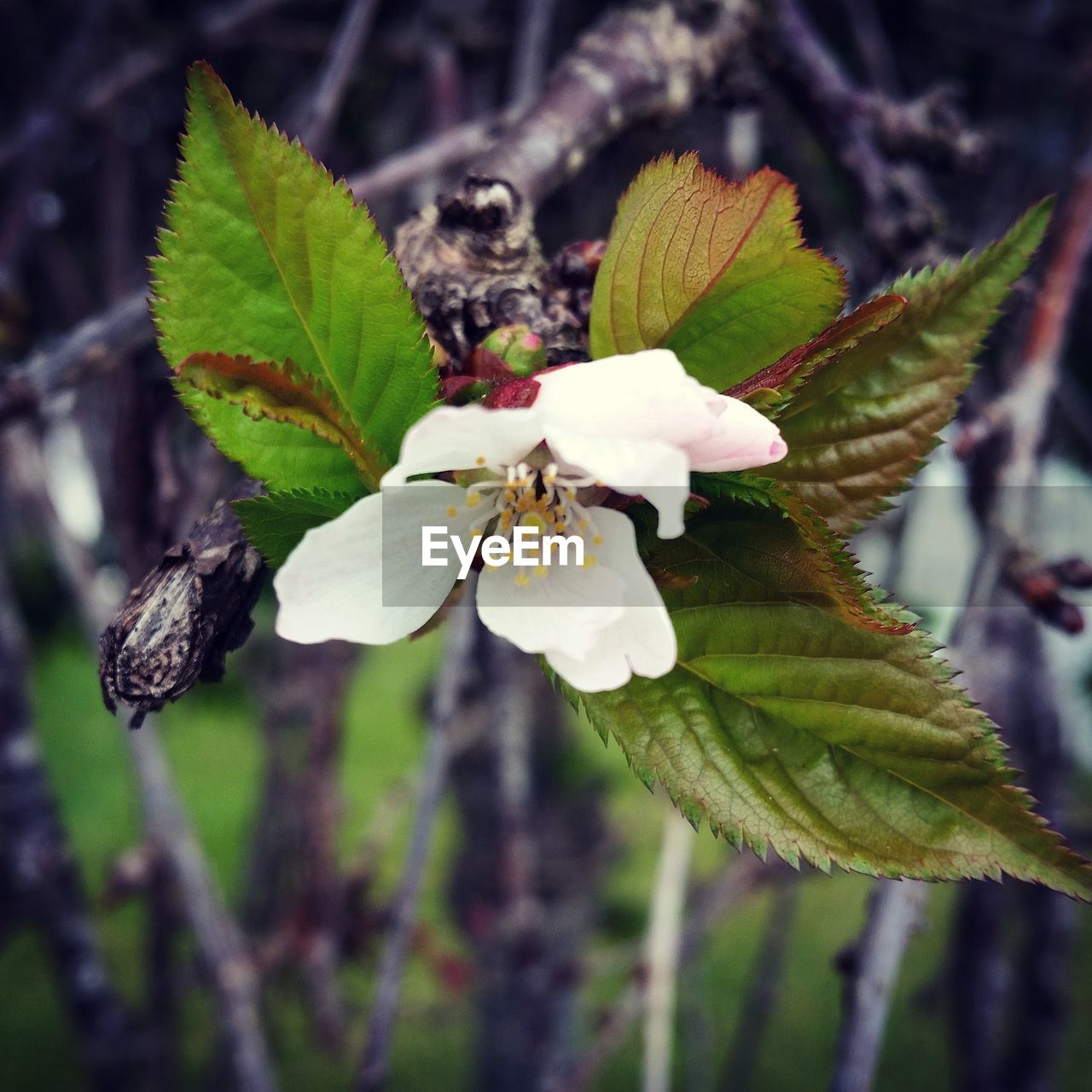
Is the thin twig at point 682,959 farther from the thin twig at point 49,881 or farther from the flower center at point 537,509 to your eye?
the thin twig at point 49,881

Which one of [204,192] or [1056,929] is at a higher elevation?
[204,192]

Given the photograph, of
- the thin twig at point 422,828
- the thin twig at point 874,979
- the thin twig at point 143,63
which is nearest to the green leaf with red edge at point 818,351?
the thin twig at point 874,979

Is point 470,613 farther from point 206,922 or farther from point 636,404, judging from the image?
point 636,404

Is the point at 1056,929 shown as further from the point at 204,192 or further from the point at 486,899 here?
the point at 204,192

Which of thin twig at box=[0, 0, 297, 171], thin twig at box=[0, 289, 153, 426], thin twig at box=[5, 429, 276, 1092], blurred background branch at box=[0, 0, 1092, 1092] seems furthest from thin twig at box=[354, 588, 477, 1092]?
thin twig at box=[0, 0, 297, 171]

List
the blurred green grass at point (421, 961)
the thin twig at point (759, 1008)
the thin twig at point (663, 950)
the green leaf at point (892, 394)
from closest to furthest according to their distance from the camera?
the green leaf at point (892, 394), the thin twig at point (663, 950), the thin twig at point (759, 1008), the blurred green grass at point (421, 961)

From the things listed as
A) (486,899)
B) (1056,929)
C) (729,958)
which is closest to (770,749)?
(1056,929)
